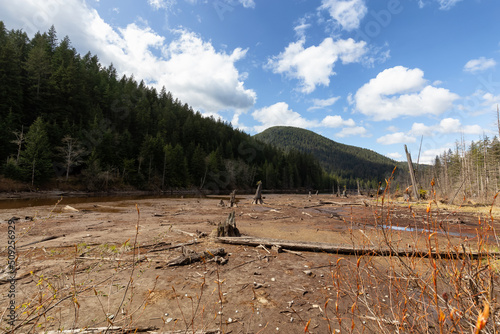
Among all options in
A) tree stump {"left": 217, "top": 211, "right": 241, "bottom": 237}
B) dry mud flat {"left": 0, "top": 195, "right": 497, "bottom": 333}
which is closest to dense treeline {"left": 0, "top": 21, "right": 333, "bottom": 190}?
dry mud flat {"left": 0, "top": 195, "right": 497, "bottom": 333}

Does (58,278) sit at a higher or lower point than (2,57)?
lower

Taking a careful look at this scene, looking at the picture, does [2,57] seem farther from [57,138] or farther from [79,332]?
[79,332]

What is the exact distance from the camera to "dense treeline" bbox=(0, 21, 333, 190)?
106 feet

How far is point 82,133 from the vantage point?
41.1m

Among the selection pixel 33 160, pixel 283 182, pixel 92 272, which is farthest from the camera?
pixel 283 182

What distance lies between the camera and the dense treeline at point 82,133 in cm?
3244

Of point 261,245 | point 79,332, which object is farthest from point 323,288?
point 79,332

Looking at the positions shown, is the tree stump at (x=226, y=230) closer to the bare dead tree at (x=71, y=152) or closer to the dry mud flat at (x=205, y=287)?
the dry mud flat at (x=205, y=287)

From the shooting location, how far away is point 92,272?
518 cm

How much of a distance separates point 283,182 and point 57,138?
7466cm

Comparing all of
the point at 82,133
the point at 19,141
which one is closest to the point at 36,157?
the point at 19,141

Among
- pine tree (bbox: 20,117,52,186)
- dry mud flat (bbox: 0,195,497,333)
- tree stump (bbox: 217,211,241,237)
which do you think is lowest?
dry mud flat (bbox: 0,195,497,333)

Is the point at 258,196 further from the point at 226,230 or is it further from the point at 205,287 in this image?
the point at 205,287

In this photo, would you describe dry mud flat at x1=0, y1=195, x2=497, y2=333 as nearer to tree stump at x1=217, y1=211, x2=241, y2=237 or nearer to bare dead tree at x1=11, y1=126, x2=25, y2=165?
tree stump at x1=217, y1=211, x2=241, y2=237
